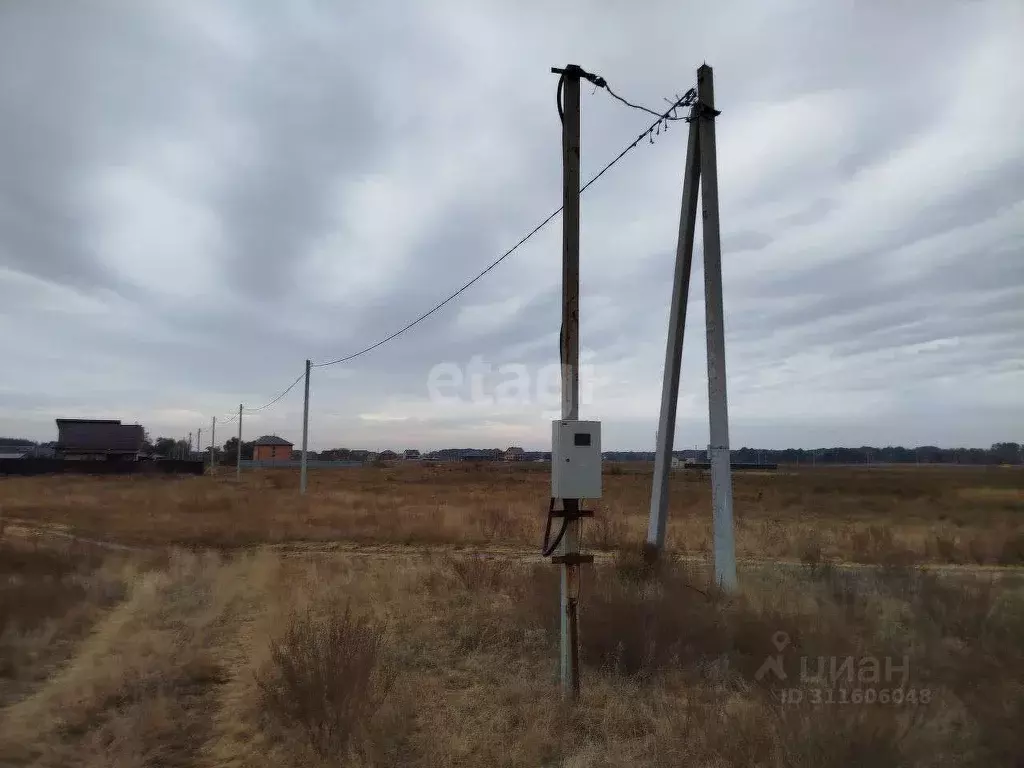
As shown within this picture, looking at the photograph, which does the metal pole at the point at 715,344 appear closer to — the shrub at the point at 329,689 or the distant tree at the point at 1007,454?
the shrub at the point at 329,689

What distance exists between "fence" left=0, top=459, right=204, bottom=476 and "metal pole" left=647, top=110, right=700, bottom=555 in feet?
221

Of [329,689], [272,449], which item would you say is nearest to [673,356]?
[329,689]

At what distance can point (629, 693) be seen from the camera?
595cm

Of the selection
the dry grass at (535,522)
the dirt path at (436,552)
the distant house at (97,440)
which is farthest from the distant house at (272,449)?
the dirt path at (436,552)

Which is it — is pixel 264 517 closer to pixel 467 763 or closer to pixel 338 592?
pixel 338 592

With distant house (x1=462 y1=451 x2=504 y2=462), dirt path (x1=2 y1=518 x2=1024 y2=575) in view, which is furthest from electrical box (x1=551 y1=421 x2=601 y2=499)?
distant house (x1=462 y1=451 x2=504 y2=462)

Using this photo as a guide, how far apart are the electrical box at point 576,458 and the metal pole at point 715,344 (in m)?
4.06

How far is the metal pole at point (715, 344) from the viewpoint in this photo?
946 centimetres

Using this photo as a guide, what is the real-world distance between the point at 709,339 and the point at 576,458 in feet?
15.6

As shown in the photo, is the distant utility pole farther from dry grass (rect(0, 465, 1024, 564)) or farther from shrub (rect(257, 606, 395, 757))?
shrub (rect(257, 606, 395, 757))

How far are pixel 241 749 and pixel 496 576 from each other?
598 cm

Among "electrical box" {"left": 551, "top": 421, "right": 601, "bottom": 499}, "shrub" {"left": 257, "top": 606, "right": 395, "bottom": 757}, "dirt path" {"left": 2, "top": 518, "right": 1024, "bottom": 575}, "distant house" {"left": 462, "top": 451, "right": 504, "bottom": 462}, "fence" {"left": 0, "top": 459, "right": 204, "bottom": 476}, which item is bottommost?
"dirt path" {"left": 2, "top": 518, "right": 1024, "bottom": 575}

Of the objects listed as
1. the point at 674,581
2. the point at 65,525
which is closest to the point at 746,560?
the point at 674,581

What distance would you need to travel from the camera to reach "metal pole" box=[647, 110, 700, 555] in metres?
10.5
